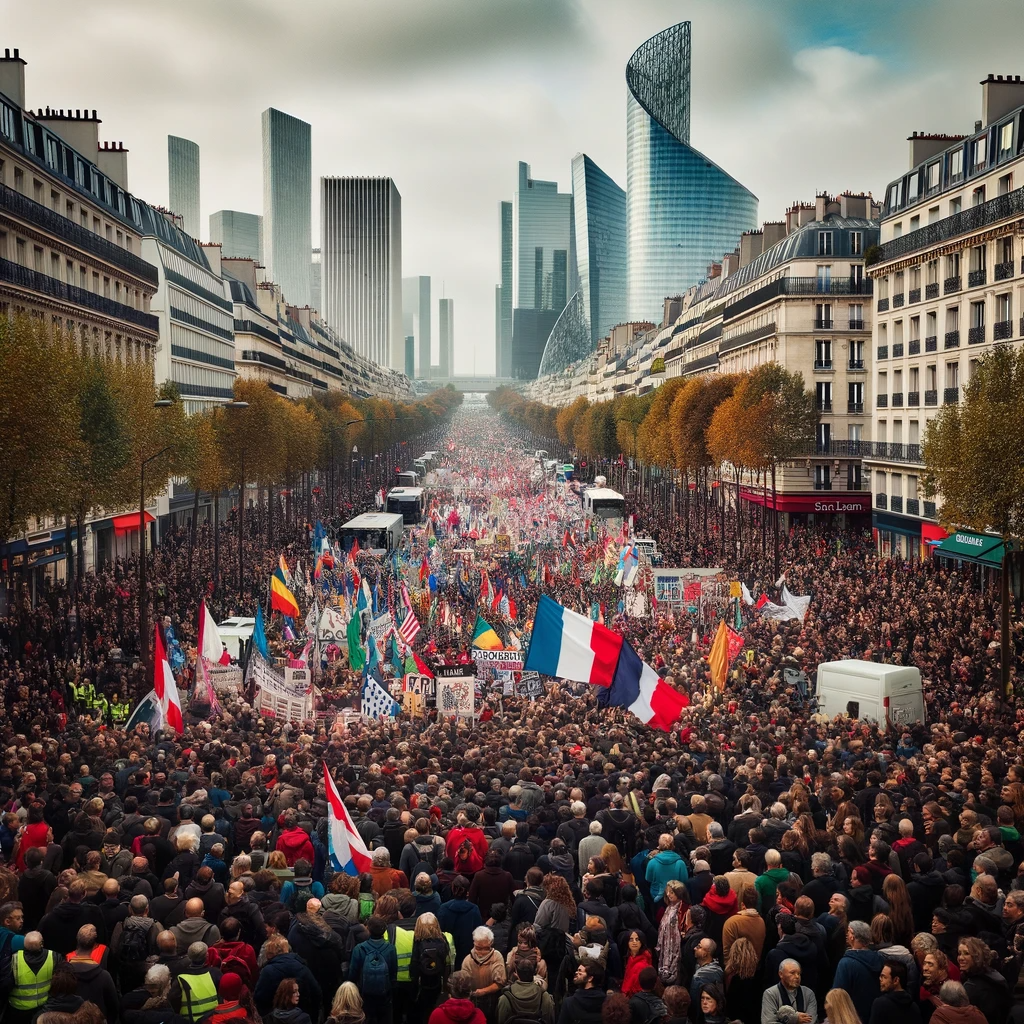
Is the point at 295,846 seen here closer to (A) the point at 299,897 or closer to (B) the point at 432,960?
(A) the point at 299,897

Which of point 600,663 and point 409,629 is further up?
point 600,663

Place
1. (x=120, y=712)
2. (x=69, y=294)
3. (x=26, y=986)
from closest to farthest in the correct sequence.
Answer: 1. (x=26, y=986)
2. (x=120, y=712)
3. (x=69, y=294)

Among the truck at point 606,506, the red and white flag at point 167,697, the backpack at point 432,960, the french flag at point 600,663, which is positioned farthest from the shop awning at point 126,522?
the backpack at point 432,960

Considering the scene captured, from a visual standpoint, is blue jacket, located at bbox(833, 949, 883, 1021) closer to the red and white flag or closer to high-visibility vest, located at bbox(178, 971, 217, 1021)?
high-visibility vest, located at bbox(178, 971, 217, 1021)

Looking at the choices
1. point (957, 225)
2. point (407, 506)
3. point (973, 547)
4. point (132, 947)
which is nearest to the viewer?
point (132, 947)

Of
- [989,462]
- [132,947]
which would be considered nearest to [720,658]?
[989,462]

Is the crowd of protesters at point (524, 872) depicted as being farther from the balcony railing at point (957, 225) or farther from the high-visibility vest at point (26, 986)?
the balcony railing at point (957, 225)
